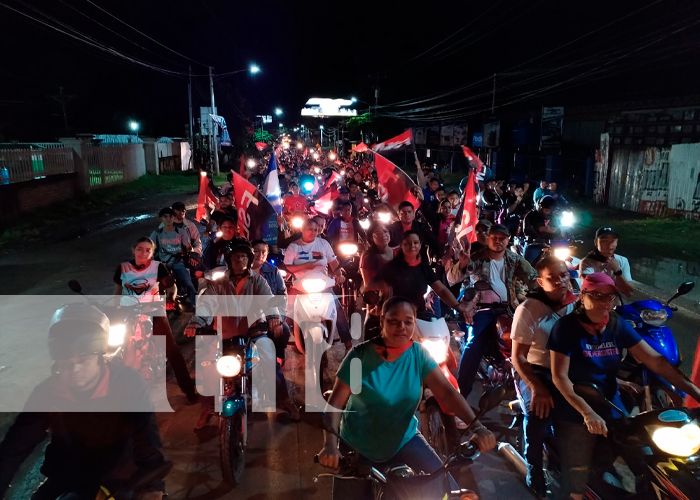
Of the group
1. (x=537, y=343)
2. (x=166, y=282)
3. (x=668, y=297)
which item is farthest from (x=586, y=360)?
(x=668, y=297)

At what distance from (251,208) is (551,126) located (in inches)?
985

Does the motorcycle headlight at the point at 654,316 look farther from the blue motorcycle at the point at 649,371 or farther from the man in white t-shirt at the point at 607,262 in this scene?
the man in white t-shirt at the point at 607,262

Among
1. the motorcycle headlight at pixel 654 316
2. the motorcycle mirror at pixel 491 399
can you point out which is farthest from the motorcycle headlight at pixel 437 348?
the motorcycle mirror at pixel 491 399

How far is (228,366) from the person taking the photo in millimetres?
4270

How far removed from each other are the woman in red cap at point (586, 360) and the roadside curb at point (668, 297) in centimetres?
560

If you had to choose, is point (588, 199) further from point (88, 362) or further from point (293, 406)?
point (88, 362)

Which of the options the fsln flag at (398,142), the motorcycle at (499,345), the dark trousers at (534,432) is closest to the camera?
the dark trousers at (534,432)

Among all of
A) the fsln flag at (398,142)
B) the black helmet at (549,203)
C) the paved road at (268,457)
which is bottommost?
the paved road at (268,457)

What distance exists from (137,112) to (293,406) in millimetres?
62851

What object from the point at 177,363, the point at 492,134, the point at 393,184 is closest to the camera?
the point at 177,363

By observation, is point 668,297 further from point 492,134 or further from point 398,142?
point 492,134

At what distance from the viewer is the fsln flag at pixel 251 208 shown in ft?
25.2

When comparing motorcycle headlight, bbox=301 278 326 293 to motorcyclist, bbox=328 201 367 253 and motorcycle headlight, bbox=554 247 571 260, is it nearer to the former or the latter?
motorcyclist, bbox=328 201 367 253

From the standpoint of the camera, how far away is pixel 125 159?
32.0 m
